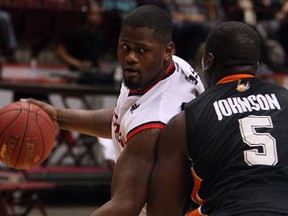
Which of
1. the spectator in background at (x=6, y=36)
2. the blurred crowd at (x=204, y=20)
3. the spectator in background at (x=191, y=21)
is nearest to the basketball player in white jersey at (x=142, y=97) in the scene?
the spectator in background at (x=6, y=36)

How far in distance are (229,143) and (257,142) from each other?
124mm

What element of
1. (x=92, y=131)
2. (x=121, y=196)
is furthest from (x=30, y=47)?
(x=121, y=196)

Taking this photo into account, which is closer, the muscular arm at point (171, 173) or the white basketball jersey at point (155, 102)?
the muscular arm at point (171, 173)

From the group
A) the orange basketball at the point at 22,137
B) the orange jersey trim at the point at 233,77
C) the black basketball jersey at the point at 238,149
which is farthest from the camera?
the orange basketball at the point at 22,137

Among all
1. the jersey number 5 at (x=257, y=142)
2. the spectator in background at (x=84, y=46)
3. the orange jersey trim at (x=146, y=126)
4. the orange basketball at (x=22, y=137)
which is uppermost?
the jersey number 5 at (x=257, y=142)

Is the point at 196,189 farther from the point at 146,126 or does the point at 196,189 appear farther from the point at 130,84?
the point at 130,84

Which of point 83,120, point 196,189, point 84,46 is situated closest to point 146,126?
point 196,189

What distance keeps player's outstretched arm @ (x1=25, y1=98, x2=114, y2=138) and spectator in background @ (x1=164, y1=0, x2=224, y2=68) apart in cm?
704

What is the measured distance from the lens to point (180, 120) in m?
3.65

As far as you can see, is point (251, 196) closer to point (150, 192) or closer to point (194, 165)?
point (194, 165)

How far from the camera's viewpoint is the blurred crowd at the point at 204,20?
1257 centimetres

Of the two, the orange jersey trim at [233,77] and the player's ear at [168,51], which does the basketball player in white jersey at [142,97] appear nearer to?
the player's ear at [168,51]

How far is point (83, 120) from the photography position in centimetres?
487

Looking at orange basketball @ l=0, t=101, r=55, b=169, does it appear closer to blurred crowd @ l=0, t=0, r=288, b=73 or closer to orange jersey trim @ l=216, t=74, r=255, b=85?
orange jersey trim @ l=216, t=74, r=255, b=85
